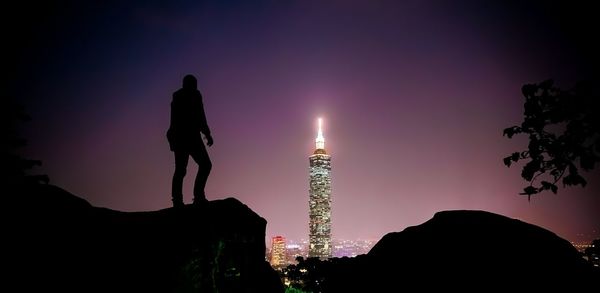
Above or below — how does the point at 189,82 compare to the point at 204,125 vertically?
above

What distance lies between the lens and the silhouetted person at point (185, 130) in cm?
813

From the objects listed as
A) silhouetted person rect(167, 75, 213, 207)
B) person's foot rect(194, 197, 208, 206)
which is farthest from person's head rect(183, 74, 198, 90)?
person's foot rect(194, 197, 208, 206)

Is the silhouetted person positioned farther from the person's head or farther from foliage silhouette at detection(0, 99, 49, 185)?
foliage silhouette at detection(0, 99, 49, 185)

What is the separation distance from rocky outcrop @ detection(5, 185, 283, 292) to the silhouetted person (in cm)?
78

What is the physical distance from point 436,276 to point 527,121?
2.73 metres

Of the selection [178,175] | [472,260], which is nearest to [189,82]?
[178,175]

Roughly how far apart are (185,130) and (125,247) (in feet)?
9.49

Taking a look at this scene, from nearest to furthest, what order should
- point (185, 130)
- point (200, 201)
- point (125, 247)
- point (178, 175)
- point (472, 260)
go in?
point (472, 260) → point (125, 247) → point (185, 130) → point (178, 175) → point (200, 201)

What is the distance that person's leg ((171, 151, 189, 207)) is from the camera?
818 cm

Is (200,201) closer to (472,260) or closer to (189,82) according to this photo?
(189,82)

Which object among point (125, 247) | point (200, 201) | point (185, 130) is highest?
point (185, 130)

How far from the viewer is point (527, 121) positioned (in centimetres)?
437

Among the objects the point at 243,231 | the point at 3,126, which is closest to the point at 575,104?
the point at 243,231

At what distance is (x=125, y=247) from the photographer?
6.79 metres
